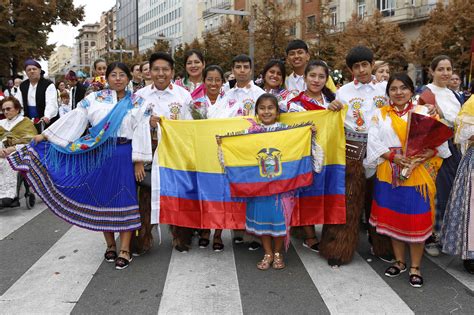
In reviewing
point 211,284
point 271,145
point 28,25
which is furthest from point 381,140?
point 28,25

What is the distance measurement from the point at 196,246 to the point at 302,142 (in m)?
1.71

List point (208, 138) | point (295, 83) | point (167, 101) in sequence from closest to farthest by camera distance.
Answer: point (208, 138) → point (167, 101) → point (295, 83)

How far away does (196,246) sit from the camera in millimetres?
4969

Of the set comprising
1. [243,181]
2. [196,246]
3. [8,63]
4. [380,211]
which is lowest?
[196,246]

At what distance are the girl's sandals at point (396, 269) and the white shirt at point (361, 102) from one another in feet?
4.12

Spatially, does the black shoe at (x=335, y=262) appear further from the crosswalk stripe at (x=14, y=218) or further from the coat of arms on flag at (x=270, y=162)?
the crosswalk stripe at (x=14, y=218)

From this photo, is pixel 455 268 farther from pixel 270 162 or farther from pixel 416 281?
pixel 270 162

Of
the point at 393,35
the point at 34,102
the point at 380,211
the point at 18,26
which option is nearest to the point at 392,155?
the point at 380,211

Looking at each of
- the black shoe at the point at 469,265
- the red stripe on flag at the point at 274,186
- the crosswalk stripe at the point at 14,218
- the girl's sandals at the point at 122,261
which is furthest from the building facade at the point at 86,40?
the black shoe at the point at 469,265

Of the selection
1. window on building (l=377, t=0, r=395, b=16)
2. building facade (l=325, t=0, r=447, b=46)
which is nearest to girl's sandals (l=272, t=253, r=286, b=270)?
building facade (l=325, t=0, r=447, b=46)

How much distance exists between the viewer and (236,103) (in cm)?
496

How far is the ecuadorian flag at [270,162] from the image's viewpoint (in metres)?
4.09

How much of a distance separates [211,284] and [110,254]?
117cm

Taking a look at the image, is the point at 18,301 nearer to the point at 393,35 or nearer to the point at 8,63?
the point at 8,63
